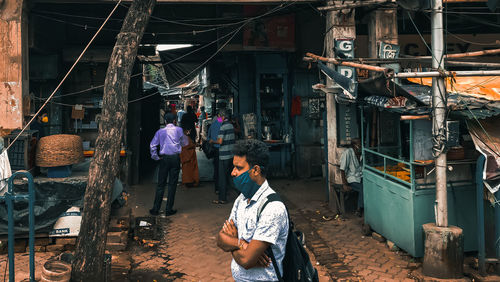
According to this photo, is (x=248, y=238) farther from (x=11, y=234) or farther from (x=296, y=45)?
(x=296, y=45)

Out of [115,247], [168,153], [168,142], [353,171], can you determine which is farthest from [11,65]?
[353,171]

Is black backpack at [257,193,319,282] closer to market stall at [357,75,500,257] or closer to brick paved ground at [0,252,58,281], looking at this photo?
market stall at [357,75,500,257]

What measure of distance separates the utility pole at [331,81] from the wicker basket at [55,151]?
5.09 m

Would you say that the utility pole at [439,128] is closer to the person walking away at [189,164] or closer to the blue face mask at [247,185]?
the blue face mask at [247,185]

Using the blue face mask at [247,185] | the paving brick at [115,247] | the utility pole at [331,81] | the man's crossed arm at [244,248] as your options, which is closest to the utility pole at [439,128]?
the utility pole at [331,81]

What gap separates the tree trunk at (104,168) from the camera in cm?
579

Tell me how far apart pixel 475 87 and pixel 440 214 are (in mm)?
2340

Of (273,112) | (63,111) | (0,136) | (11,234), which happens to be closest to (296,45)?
(273,112)

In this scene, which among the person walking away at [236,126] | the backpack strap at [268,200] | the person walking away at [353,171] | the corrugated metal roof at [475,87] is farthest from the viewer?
the person walking away at [236,126]

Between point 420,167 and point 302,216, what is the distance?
337 cm

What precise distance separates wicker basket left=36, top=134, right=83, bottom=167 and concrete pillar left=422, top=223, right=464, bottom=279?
574 cm

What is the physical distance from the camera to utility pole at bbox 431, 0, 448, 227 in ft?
20.9

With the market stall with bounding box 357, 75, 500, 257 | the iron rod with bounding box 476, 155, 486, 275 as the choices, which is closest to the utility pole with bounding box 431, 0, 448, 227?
the market stall with bounding box 357, 75, 500, 257

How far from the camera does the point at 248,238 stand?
3.45 m
